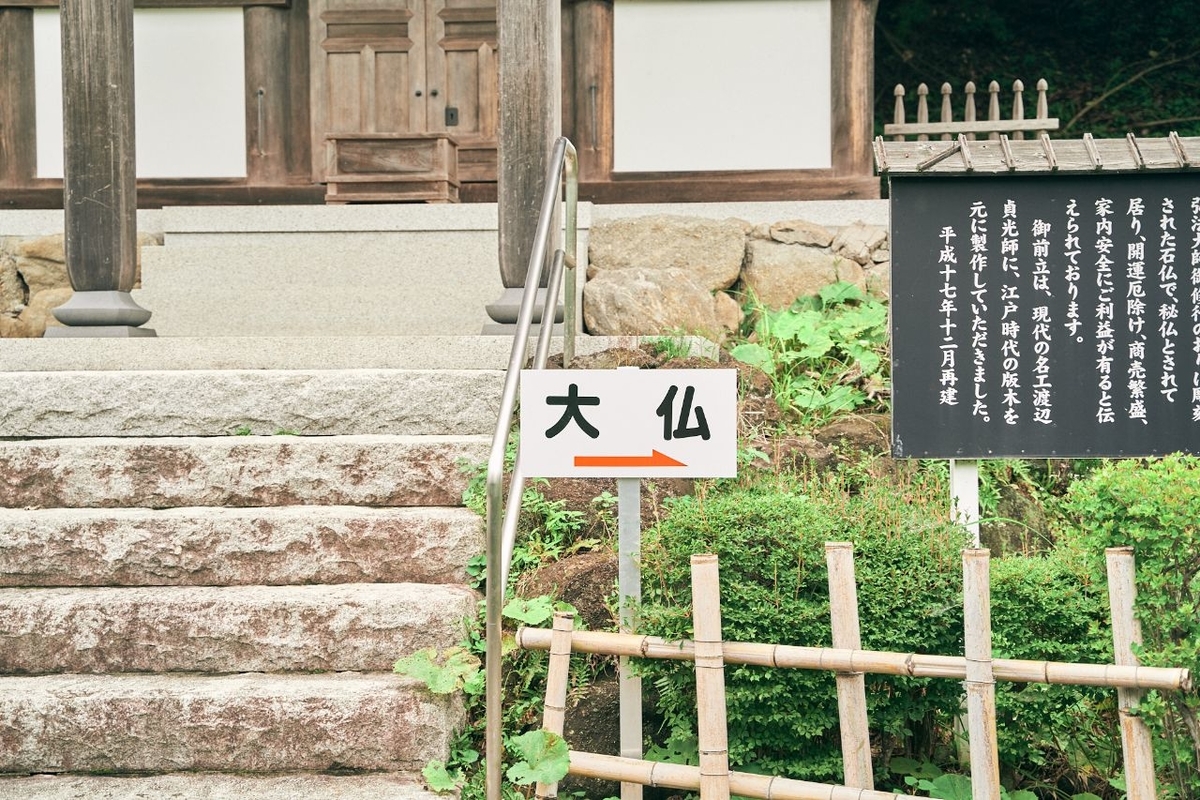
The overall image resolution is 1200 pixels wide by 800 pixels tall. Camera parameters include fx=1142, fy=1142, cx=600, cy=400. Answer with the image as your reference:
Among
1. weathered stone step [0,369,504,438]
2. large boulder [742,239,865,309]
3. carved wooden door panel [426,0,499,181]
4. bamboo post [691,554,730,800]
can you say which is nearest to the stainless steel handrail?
bamboo post [691,554,730,800]

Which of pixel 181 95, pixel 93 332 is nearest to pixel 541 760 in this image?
pixel 93 332

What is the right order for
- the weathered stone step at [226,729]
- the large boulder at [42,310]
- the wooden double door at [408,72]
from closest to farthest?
the weathered stone step at [226,729] < the large boulder at [42,310] < the wooden double door at [408,72]

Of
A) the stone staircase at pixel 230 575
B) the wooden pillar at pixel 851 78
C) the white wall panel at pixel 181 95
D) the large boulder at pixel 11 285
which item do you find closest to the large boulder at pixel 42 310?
the large boulder at pixel 11 285

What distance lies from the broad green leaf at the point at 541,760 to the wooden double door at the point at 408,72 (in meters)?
6.38

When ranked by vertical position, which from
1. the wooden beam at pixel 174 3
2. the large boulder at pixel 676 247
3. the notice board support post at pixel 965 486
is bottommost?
the notice board support post at pixel 965 486

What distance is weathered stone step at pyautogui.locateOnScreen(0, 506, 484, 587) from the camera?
169 inches

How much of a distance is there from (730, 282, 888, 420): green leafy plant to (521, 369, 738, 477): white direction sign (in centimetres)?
219

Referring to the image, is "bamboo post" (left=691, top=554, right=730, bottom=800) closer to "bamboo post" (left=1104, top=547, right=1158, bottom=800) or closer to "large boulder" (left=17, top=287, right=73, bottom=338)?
"bamboo post" (left=1104, top=547, right=1158, bottom=800)

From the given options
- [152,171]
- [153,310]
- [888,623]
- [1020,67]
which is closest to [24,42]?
[152,171]

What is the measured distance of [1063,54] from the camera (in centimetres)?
1466

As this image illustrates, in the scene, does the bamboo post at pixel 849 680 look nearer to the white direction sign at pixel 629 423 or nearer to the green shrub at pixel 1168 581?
the white direction sign at pixel 629 423

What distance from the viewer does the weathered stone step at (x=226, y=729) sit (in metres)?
3.65

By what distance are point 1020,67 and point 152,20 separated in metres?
10.6

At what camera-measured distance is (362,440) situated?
16.1 ft
